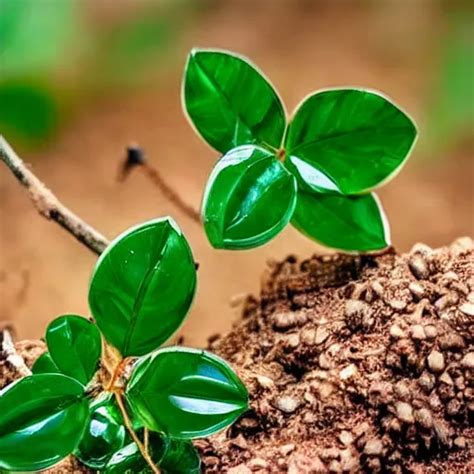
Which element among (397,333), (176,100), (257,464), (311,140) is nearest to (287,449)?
(257,464)

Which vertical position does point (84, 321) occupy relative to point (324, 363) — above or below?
above

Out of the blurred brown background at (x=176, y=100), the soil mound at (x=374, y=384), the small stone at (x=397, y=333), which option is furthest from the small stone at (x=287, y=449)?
the blurred brown background at (x=176, y=100)

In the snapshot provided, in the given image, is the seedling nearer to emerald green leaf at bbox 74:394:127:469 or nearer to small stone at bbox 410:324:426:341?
emerald green leaf at bbox 74:394:127:469

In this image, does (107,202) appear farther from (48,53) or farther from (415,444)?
(415,444)

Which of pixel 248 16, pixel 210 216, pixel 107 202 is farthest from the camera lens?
pixel 248 16

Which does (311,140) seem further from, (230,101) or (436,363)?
(436,363)

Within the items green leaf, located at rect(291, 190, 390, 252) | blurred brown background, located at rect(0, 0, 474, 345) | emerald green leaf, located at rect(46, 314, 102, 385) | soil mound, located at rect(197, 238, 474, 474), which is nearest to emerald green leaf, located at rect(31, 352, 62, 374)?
emerald green leaf, located at rect(46, 314, 102, 385)

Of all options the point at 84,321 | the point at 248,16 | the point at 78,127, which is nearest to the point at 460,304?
the point at 84,321
